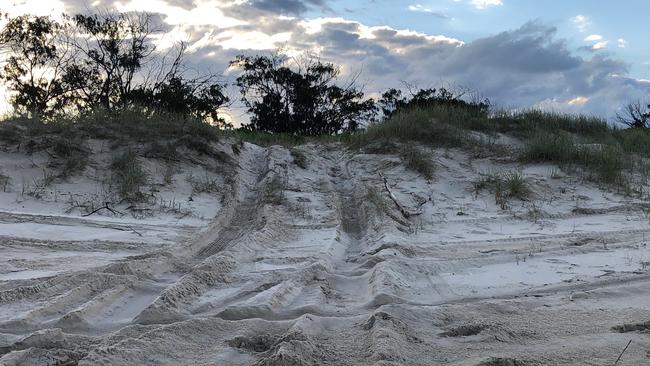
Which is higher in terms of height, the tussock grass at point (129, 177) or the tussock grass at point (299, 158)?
the tussock grass at point (299, 158)

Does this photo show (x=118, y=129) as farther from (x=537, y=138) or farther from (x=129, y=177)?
(x=537, y=138)

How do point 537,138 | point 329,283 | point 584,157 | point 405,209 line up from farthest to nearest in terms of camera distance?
1. point 537,138
2. point 584,157
3. point 405,209
4. point 329,283

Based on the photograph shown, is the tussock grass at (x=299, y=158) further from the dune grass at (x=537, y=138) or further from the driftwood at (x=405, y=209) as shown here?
the driftwood at (x=405, y=209)

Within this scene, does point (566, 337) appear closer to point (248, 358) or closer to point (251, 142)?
point (248, 358)

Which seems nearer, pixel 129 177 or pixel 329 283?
pixel 329 283

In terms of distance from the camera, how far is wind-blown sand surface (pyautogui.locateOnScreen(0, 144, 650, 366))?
3072 mm

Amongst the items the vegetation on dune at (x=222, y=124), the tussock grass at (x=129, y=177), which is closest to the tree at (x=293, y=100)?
the vegetation on dune at (x=222, y=124)

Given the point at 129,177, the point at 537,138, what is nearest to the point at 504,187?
the point at 537,138

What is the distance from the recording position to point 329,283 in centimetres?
455

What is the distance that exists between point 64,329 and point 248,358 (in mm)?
1180

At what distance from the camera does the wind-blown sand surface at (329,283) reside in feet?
10.1

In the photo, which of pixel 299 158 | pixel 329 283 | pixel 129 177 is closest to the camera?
pixel 329 283

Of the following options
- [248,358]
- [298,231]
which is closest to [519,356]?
[248,358]

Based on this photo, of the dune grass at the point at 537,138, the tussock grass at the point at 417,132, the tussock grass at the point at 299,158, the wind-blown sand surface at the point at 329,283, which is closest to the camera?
the wind-blown sand surface at the point at 329,283
